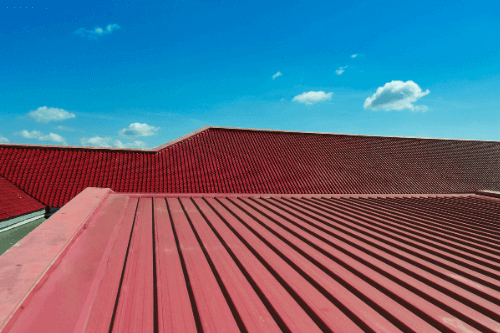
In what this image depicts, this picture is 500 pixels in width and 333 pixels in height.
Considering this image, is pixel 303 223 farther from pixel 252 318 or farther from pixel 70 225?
pixel 70 225

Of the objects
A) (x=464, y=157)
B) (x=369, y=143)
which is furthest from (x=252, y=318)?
(x=464, y=157)

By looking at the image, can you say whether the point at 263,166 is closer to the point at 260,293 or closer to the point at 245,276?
the point at 245,276

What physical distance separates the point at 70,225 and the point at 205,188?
447 inches

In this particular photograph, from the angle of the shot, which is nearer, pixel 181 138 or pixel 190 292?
pixel 190 292

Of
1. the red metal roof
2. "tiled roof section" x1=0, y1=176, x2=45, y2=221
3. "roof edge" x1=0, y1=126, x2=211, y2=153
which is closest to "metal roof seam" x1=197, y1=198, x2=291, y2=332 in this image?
the red metal roof

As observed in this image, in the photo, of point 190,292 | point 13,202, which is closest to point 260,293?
point 190,292

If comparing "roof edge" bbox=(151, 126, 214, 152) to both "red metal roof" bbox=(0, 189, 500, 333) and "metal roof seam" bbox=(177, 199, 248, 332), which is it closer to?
"red metal roof" bbox=(0, 189, 500, 333)

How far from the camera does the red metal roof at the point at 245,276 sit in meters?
1.94

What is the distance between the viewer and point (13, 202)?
32.9 ft

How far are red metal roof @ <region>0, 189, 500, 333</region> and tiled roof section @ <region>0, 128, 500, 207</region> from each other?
10470 millimetres

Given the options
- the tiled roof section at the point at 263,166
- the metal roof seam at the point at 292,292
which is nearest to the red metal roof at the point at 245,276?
the metal roof seam at the point at 292,292

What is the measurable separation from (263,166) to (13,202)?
41.9ft

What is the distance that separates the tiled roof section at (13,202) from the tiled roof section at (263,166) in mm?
556

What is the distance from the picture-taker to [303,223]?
4762 mm
